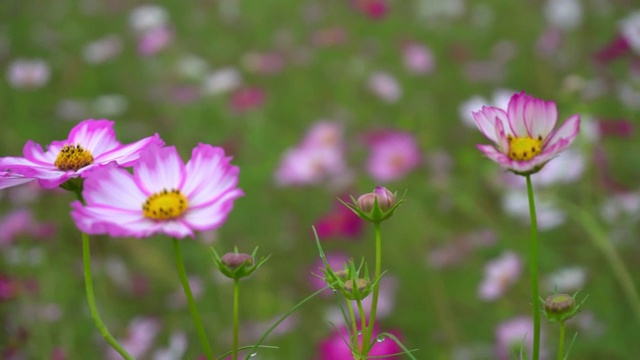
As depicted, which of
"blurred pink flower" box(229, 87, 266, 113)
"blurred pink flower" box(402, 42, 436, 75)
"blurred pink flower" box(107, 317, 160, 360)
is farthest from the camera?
"blurred pink flower" box(402, 42, 436, 75)

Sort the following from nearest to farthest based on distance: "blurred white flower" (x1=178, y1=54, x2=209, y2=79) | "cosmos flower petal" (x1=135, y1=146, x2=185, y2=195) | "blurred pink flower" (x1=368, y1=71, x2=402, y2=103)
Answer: "cosmos flower petal" (x1=135, y1=146, x2=185, y2=195), "blurred pink flower" (x1=368, y1=71, x2=402, y2=103), "blurred white flower" (x1=178, y1=54, x2=209, y2=79)

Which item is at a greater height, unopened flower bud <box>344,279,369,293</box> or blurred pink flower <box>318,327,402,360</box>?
blurred pink flower <box>318,327,402,360</box>

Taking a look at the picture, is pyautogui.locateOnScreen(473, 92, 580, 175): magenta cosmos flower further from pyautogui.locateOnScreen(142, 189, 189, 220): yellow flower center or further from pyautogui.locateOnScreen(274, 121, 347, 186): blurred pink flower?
pyautogui.locateOnScreen(274, 121, 347, 186): blurred pink flower

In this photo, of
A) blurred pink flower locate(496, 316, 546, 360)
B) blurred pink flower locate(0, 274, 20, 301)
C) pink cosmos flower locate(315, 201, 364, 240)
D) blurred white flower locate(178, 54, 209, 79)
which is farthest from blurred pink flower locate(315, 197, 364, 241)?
blurred white flower locate(178, 54, 209, 79)

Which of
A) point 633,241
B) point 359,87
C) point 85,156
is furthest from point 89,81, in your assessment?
point 85,156

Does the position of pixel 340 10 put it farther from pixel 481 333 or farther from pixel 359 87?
pixel 481 333

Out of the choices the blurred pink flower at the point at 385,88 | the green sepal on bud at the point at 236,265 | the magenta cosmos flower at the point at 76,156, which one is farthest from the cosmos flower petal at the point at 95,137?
the blurred pink flower at the point at 385,88

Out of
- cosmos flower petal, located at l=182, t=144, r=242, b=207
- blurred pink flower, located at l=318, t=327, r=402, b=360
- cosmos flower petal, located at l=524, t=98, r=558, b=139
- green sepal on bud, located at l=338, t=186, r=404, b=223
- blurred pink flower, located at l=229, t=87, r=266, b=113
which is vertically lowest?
green sepal on bud, located at l=338, t=186, r=404, b=223

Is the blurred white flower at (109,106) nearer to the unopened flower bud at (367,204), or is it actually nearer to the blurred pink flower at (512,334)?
the blurred pink flower at (512,334)
